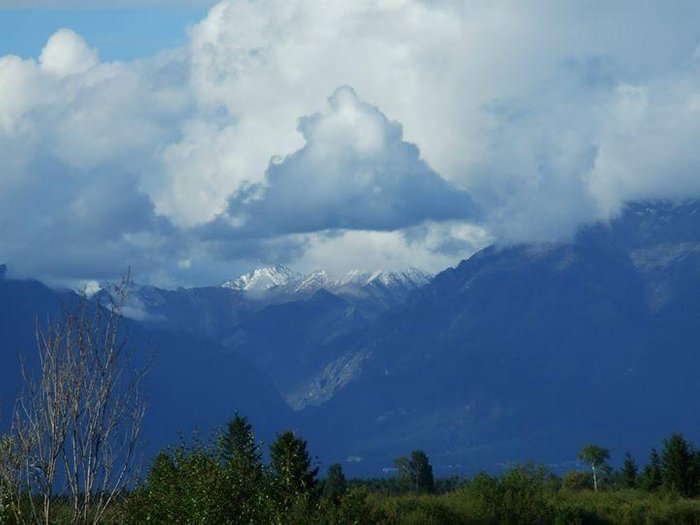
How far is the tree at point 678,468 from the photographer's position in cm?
11850

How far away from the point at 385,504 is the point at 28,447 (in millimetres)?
51227

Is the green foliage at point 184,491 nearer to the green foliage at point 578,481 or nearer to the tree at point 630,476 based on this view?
the tree at point 630,476

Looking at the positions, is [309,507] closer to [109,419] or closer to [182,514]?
[182,514]

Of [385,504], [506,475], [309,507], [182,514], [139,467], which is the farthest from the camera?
[506,475]

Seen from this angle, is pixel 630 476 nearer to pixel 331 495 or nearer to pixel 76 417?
pixel 331 495

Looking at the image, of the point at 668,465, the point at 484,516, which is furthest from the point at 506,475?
the point at 668,465

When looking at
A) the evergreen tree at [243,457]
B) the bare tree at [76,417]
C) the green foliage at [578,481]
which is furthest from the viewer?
the green foliage at [578,481]

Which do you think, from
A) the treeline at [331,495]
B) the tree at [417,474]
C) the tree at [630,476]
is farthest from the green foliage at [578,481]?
the tree at [417,474]

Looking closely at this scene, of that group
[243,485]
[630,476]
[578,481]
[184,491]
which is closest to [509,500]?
[243,485]

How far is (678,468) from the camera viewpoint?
394ft

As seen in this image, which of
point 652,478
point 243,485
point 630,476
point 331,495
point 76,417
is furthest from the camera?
point 630,476

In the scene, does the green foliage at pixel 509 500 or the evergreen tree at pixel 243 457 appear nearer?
the evergreen tree at pixel 243 457

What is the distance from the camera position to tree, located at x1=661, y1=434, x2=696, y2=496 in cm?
11850

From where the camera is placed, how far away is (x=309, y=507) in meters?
52.8
